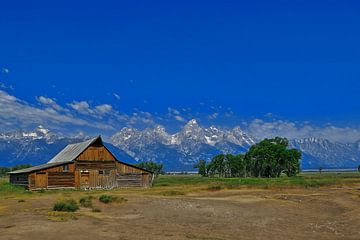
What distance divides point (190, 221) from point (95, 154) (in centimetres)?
4300

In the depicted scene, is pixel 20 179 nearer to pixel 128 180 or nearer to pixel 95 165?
pixel 95 165

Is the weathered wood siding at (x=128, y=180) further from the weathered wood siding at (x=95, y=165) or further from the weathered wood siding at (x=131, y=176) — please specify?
the weathered wood siding at (x=95, y=165)

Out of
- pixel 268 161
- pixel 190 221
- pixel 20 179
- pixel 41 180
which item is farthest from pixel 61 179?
pixel 268 161

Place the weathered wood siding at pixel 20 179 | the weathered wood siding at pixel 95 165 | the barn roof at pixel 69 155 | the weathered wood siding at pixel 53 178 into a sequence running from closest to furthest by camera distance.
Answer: the weathered wood siding at pixel 53 178, the weathered wood siding at pixel 20 179, the barn roof at pixel 69 155, the weathered wood siding at pixel 95 165

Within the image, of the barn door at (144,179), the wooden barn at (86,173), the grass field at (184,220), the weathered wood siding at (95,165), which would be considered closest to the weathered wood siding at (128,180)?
the wooden barn at (86,173)

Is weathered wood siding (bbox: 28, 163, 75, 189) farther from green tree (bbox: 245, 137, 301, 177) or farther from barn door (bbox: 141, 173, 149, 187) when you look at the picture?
green tree (bbox: 245, 137, 301, 177)

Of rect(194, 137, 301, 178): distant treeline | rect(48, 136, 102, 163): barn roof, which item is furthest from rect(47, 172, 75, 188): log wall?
rect(194, 137, 301, 178): distant treeline

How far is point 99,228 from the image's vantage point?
2653cm

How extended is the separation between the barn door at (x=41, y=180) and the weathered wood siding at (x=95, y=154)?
223 inches

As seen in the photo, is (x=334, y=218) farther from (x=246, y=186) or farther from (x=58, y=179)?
(x=58, y=179)

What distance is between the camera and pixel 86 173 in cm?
7219

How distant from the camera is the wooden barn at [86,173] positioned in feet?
225

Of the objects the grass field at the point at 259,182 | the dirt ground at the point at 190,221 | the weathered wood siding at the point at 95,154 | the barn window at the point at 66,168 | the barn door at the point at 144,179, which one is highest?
the weathered wood siding at the point at 95,154

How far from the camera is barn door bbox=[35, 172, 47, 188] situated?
67.8m
